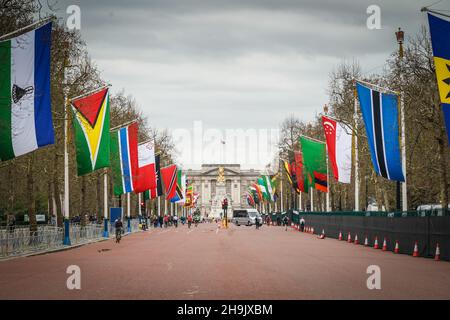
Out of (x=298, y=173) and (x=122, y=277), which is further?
(x=298, y=173)

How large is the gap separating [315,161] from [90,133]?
22464mm

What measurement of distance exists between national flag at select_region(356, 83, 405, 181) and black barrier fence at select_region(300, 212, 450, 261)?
2.21m

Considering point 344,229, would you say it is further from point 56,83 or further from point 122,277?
point 122,277

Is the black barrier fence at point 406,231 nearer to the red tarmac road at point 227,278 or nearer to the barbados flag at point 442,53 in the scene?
the red tarmac road at point 227,278

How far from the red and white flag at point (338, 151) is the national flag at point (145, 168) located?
45.4 feet

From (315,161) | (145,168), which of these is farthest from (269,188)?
(145,168)

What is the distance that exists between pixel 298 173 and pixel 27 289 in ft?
167

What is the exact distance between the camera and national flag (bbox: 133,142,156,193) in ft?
179

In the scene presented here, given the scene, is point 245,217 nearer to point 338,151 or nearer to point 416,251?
point 338,151

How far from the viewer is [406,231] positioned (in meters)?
33.2

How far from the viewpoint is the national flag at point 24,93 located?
2338 cm

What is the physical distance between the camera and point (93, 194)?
3976 inches
